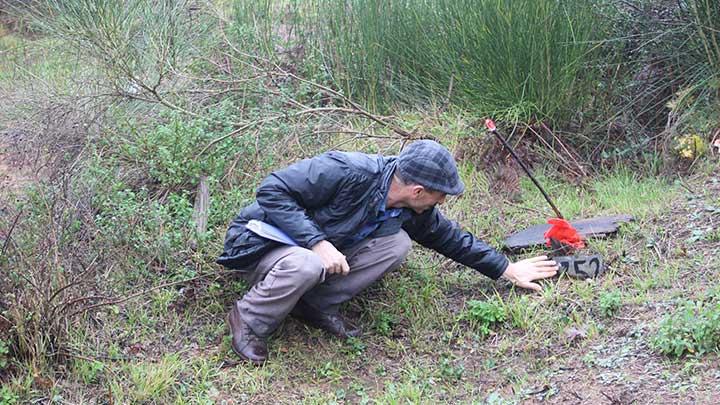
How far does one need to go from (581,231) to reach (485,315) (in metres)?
1.01

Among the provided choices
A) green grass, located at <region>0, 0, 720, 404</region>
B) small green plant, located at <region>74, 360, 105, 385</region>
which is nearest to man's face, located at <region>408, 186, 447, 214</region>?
green grass, located at <region>0, 0, 720, 404</region>

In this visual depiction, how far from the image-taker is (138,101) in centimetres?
645

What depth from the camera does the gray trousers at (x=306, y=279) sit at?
4.21 metres

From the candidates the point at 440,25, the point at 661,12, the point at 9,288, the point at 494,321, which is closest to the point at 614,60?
the point at 661,12

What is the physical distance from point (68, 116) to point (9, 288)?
2.71 metres

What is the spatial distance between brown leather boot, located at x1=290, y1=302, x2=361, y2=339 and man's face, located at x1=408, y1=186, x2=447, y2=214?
0.76 m

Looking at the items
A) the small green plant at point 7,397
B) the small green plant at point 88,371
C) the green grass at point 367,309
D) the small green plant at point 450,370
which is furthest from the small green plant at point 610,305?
the small green plant at point 7,397

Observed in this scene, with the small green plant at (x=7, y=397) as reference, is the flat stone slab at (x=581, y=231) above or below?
below

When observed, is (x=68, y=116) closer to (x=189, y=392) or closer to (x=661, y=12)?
(x=189, y=392)

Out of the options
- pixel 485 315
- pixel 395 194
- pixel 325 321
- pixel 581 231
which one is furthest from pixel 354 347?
pixel 581 231

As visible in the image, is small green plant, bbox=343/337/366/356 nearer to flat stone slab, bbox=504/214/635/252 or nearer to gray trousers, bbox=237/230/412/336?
gray trousers, bbox=237/230/412/336

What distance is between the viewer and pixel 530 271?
15.8ft

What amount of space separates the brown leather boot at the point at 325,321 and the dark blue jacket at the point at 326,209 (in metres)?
0.38

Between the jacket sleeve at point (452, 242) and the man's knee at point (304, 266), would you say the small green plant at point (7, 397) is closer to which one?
the man's knee at point (304, 266)
